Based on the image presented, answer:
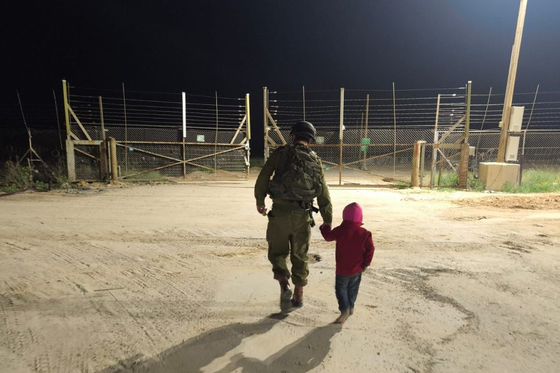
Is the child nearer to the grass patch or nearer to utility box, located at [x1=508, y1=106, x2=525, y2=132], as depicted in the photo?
the grass patch

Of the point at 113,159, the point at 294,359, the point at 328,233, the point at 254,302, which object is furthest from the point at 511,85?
the point at 113,159

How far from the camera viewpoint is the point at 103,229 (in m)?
5.86

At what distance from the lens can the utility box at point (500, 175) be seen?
36.1 feet

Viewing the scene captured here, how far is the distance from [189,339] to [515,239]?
17.4 ft

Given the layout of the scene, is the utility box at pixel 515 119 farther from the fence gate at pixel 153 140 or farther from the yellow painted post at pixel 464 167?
the fence gate at pixel 153 140

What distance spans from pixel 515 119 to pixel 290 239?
39.5 feet

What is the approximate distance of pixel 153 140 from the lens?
47.6ft

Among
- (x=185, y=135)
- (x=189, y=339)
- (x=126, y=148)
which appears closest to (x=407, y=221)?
(x=189, y=339)

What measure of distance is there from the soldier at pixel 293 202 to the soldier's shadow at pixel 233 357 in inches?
21.6

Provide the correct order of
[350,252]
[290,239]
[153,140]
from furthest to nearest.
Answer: [153,140]
[290,239]
[350,252]

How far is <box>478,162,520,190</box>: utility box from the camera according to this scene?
1099cm

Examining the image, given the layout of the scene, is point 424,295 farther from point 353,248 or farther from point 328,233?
point 328,233

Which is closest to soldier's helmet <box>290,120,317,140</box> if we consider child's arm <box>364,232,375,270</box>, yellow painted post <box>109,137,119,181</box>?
child's arm <box>364,232,375,270</box>

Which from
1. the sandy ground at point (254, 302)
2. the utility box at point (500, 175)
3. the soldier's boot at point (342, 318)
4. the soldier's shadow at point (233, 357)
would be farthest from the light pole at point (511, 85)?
the soldier's shadow at point (233, 357)
